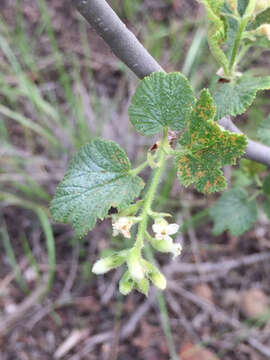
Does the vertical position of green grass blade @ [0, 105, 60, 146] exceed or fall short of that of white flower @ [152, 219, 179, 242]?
it exceeds it

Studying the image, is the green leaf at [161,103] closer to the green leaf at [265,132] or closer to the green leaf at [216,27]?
the green leaf at [216,27]

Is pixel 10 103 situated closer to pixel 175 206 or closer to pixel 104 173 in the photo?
pixel 175 206

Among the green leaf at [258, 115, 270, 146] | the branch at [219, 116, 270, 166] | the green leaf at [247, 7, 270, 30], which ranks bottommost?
the branch at [219, 116, 270, 166]

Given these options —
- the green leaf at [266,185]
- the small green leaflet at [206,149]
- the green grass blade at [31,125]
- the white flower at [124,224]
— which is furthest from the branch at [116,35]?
the green grass blade at [31,125]

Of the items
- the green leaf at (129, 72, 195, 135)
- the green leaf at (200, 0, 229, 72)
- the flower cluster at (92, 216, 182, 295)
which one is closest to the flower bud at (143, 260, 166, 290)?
the flower cluster at (92, 216, 182, 295)

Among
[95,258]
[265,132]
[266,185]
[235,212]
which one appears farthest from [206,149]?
[95,258]

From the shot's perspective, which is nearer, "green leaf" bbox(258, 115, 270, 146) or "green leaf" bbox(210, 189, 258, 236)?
"green leaf" bbox(258, 115, 270, 146)

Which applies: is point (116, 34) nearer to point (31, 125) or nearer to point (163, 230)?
point (163, 230)

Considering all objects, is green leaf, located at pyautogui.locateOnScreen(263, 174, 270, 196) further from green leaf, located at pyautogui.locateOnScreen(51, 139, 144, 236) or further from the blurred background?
the blurred background
